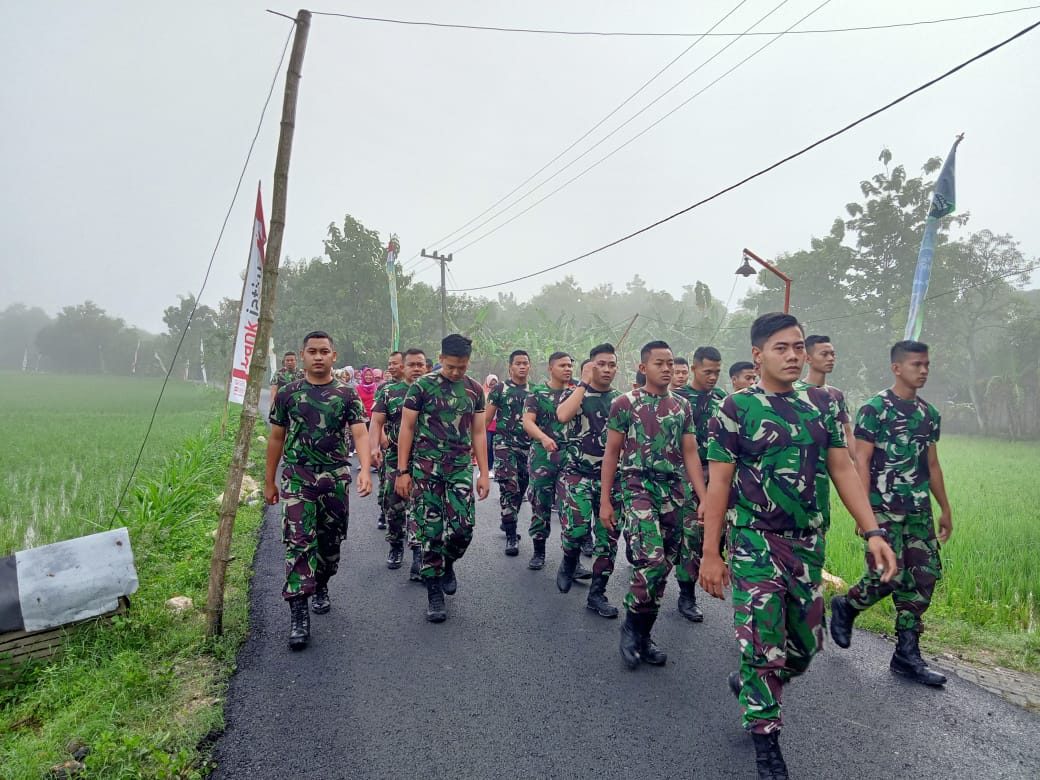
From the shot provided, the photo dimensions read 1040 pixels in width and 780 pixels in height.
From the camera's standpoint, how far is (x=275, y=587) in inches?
190

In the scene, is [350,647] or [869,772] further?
[350,647]

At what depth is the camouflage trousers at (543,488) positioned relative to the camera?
5562 millimetres

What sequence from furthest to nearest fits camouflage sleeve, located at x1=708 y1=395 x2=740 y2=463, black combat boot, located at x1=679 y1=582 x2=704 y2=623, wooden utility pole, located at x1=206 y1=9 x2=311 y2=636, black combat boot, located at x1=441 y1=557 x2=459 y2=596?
black combat boot, located at x1=441 y1=557 x2=459 y2=596 < black combat boot, located at x1=679 y1=582 x2=704 y2=623 < wooden utility pole, located at x1=206 y1=9 x2=311 y2=636 < camouflage sleeve, located at x1=708 y1=395 x2=740 y2=463

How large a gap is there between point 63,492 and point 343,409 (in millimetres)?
6402

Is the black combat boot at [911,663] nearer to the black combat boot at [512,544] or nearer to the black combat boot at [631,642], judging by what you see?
the black combat boot at [631,642]

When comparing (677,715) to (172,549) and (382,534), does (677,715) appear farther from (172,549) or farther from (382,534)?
(172,549)

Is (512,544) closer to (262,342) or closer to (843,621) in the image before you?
(843,621)

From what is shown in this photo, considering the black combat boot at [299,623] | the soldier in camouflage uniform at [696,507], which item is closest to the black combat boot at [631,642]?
the soldier in camouflage uniform at [696,507]

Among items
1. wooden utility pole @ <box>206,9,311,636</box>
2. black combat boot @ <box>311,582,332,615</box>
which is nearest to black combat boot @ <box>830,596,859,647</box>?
black combat boot @ <box>311,582,332,615</box>

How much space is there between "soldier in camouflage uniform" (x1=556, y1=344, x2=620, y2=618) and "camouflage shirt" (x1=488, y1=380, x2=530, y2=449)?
145 cm

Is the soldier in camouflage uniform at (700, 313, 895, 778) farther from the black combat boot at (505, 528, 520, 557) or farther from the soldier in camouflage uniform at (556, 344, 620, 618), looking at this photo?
the black combat boot at (505, 528, 520, 557)

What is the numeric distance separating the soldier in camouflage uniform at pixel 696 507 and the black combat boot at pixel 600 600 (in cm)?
56

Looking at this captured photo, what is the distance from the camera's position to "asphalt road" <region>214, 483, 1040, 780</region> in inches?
102

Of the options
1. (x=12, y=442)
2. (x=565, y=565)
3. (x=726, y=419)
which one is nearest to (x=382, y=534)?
(x=565, y=565)
